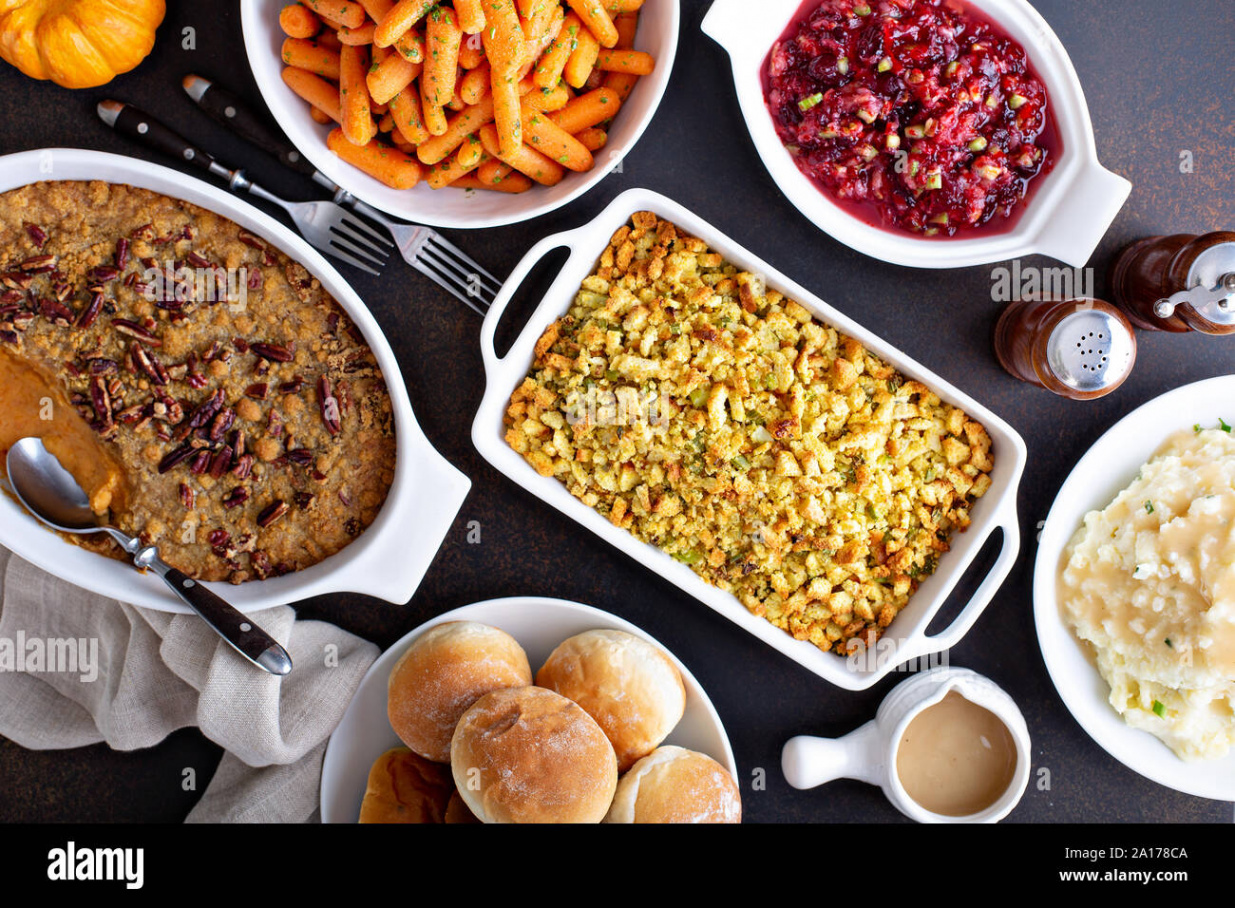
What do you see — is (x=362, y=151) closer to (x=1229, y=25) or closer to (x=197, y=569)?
(x=197, y=569)

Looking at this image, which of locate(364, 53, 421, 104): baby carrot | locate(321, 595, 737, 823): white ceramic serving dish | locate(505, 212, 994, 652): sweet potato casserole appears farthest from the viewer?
locate(321, 595, 737, 823): white ceramic serving dish

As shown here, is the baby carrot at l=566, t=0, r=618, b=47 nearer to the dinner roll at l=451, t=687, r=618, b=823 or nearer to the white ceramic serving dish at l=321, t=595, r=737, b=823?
the white ceramic serving dish at l=321, t=595, r=737, b=823

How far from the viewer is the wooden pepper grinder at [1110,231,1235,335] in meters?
2.03

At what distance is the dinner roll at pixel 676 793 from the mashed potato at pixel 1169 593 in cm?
112

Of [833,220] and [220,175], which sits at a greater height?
[833,220]

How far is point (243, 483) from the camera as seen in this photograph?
207 centimetres

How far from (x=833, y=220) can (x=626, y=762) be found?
1566 mm

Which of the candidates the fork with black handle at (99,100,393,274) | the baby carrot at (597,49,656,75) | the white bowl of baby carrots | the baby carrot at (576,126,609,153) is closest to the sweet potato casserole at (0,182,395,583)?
the fork with black handle at (99,100,393,274)

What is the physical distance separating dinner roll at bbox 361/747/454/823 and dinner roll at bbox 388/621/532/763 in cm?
8

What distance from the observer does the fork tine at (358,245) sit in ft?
7.20

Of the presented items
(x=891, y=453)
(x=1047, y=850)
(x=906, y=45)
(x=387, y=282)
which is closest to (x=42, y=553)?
(x=387, y=282)

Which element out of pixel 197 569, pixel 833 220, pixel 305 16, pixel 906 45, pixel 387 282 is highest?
pixel 906 45

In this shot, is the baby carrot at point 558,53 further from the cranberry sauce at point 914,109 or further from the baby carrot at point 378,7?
the cranberry sauce at point 914,109

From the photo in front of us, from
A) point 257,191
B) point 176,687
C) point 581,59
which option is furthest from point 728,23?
point 176,687
